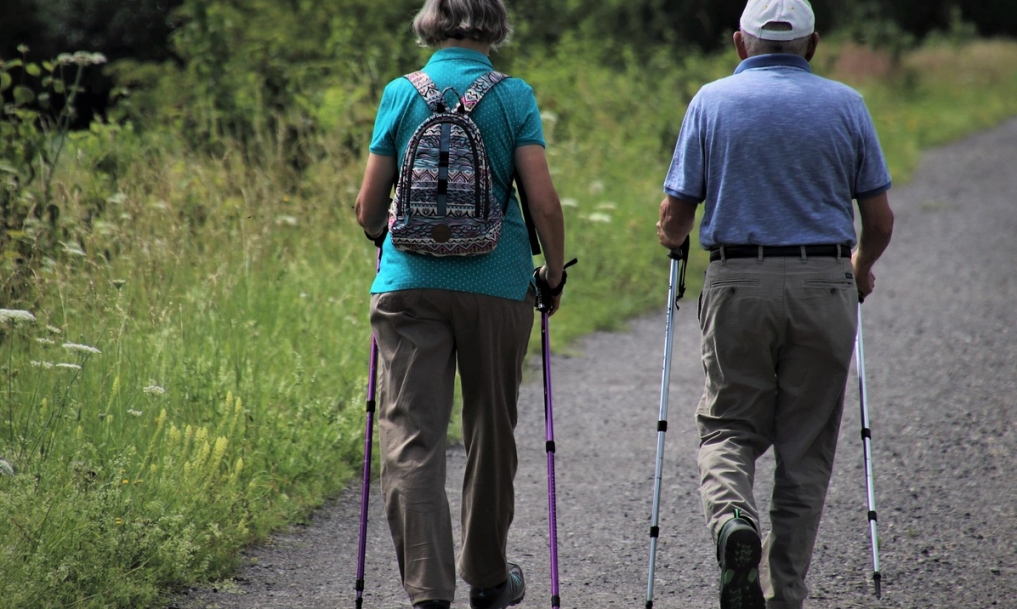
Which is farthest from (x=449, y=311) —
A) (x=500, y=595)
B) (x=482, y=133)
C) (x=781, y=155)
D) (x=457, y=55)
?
(x=781, y=155)

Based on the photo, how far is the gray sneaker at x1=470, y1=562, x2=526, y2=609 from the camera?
3.79 m

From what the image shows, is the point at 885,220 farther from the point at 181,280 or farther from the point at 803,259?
the point at 181,280

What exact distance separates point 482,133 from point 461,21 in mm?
345

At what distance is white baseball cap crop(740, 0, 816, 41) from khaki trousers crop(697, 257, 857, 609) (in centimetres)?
70

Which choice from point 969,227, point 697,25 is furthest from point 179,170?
point 697,25

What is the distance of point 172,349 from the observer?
5418 mm

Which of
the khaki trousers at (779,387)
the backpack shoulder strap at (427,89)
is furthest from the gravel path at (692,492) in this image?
the backpack shoulder strap at (427,89)

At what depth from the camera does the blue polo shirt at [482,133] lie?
3424 mm

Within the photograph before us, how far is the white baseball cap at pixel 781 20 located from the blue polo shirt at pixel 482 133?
76cm

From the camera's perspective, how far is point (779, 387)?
146 inches

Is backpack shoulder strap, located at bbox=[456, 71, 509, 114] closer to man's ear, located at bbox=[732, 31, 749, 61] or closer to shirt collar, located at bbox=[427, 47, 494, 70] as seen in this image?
shirt collar, located at bbox=[427, 47, 494, 70]

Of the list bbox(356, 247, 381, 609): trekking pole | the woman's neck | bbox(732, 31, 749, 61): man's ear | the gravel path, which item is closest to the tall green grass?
the gravel path

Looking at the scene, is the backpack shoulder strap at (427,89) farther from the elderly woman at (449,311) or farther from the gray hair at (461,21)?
the gray hair at (461,21)

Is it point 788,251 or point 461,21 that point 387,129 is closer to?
point 461,21
